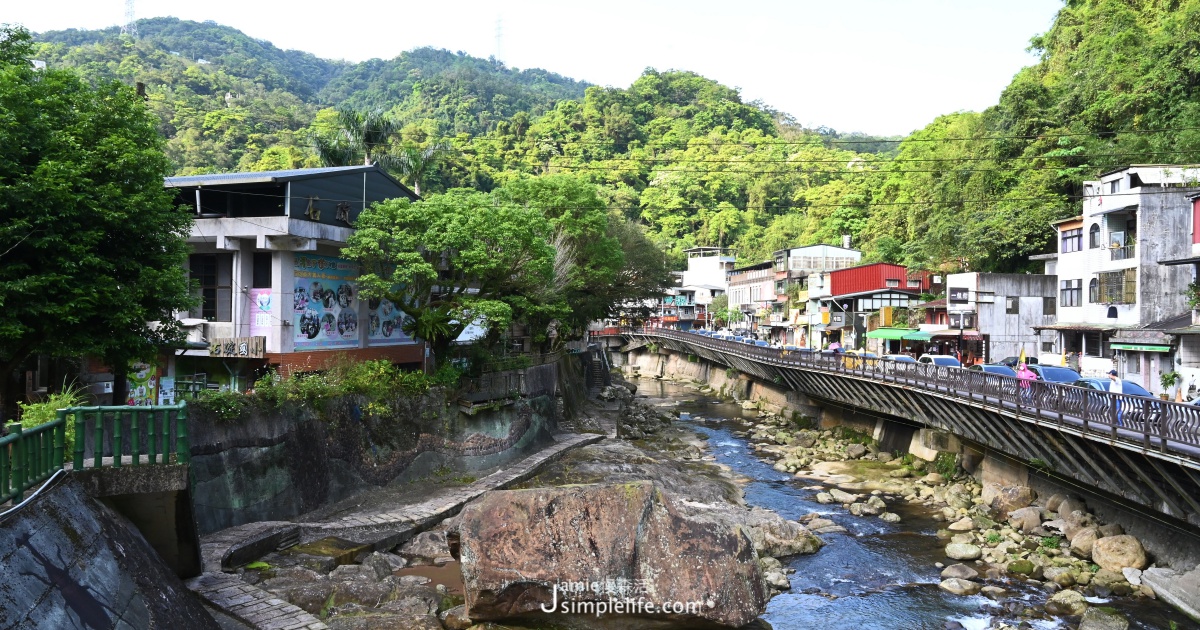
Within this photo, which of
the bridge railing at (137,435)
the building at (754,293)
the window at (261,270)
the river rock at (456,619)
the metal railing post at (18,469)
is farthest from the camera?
the building at (754,293)

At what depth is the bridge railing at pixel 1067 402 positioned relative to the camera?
16203mm

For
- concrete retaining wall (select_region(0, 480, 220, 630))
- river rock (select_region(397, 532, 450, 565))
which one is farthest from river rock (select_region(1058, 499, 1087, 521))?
concrete retaining wall (select_region(0, 480, 220, 630))

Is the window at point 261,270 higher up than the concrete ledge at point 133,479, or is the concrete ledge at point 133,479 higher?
the window at point 261,270

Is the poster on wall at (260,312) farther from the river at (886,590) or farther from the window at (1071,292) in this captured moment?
the window at (1071,292)

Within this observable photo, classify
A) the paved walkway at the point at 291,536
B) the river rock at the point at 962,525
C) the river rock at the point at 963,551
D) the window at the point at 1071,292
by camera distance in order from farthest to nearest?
the window at the point at 1071,292
the river rock at the point at 962,525
the river rock at the point at 963,551
the paved walkway at the point at 291,536

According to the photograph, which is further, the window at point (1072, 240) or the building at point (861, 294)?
the building at point (861, 294)

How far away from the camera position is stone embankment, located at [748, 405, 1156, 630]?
725 inches

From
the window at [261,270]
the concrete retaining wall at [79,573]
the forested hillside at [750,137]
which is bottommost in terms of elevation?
the concrete retaining wall at [79,573]

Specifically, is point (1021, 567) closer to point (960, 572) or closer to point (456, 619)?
point (960, 572)

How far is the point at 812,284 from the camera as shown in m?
69.4

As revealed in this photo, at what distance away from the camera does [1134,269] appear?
1359 inches

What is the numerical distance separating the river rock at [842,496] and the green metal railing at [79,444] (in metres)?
22.3

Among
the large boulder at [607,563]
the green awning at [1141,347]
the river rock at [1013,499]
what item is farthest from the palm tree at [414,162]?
the large boulder at [607,563]

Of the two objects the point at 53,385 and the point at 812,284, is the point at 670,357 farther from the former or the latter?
the point at 53,385
